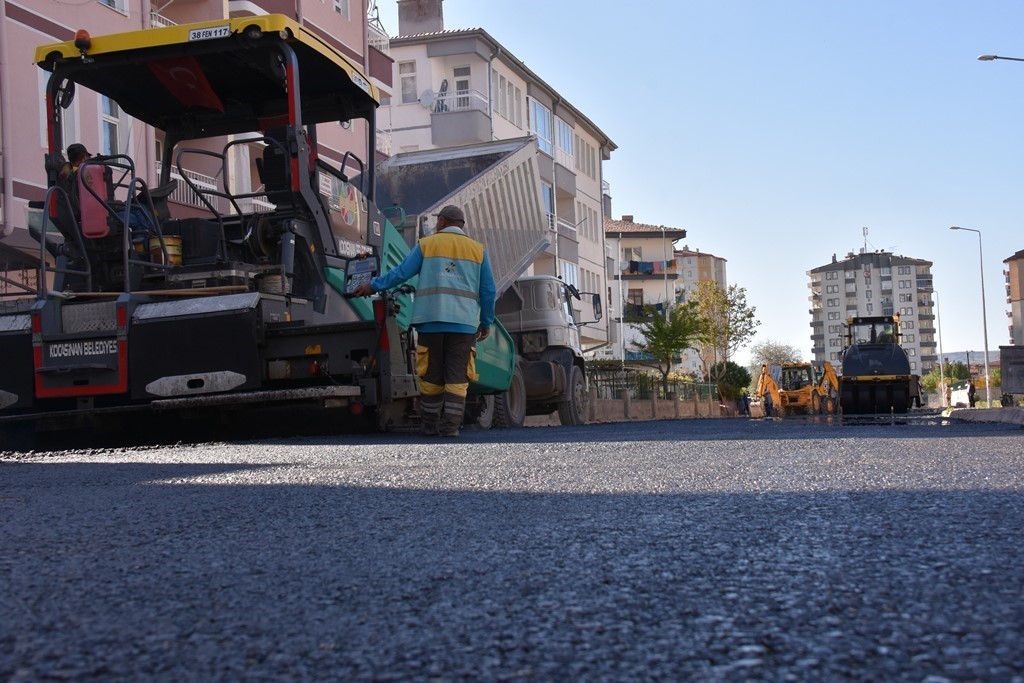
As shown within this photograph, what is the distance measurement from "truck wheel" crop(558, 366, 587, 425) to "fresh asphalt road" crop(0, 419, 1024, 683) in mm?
12143

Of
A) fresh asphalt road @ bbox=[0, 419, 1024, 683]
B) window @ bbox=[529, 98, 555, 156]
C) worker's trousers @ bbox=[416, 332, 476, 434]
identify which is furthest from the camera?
window @ bbox=[529, 98, 555, 156]

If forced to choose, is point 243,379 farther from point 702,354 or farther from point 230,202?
point 702,354

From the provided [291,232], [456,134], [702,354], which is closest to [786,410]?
[456,134]

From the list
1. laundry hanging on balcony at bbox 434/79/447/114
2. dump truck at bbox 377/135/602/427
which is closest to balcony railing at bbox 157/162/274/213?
dump truck at bbox 377/135/602/427

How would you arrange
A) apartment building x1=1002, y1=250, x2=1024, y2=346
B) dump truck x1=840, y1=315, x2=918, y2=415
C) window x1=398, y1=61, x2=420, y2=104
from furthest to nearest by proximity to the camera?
apartment building x1=1002, y1=250, x2=1024, y2=346 → window x1=398, y1=61, x2=420, y2=104 → dump truck x1=840, y1=315, x2=918, y2=415

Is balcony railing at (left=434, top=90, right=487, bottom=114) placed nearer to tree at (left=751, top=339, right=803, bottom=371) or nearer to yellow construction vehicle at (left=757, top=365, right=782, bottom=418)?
yellow construction vehicle at (left=757, top=365, right=782, bottom=418)

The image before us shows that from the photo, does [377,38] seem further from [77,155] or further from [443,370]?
[443,370]

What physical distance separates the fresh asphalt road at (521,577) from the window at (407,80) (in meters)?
35.6

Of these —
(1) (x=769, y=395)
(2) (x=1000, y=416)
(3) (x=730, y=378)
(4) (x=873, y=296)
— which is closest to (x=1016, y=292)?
(4) (x=873, y=296)

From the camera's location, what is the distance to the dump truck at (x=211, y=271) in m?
9.21

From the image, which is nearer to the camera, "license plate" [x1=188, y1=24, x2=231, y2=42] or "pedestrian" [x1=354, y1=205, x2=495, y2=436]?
"license plate" [x1=188, y1=24, x2=231, y2=42]

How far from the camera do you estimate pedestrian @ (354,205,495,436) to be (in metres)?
9.81

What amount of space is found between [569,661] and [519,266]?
14300 millimetres

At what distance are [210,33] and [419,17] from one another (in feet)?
113
